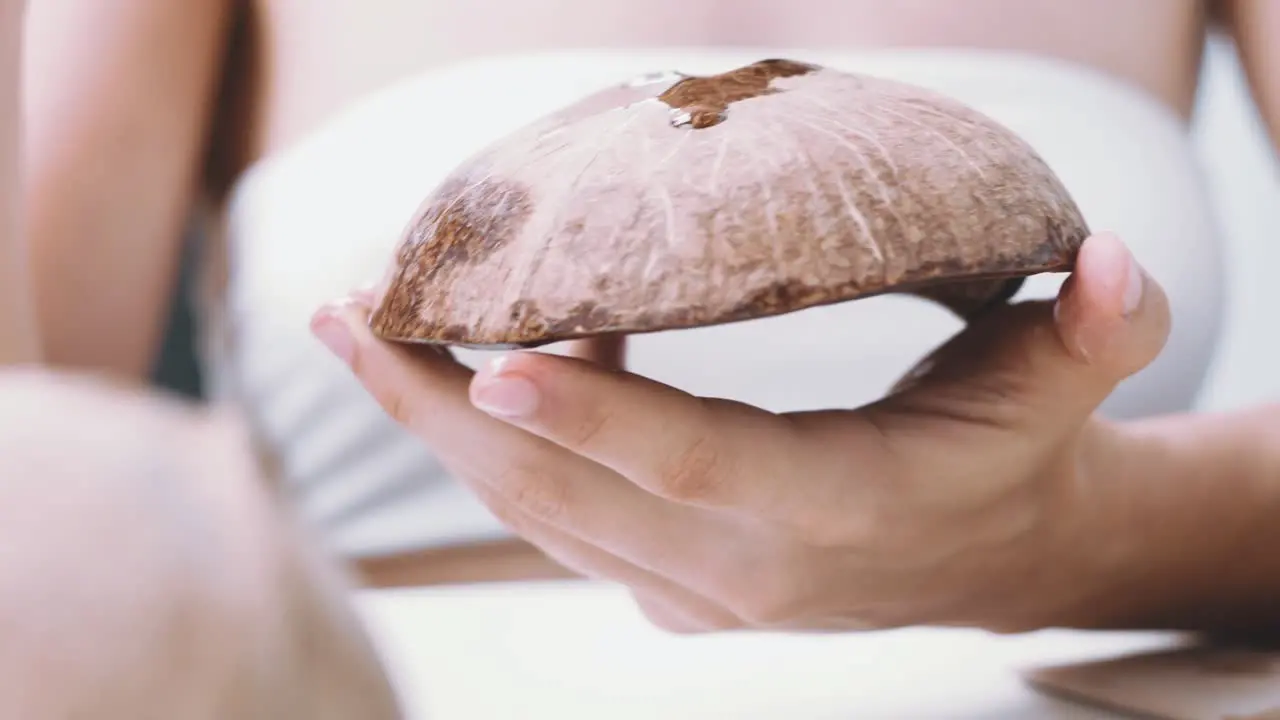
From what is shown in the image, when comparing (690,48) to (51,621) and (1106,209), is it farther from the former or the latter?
(51,621)

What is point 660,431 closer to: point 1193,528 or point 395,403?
point 395,403

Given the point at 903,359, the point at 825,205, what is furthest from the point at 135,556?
the point at 903,359

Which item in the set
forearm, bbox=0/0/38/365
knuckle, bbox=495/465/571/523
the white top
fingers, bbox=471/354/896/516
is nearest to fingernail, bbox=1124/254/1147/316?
fingers, bbox=471/354/896/516

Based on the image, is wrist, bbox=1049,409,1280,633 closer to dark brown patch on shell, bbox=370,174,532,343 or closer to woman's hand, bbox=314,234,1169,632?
woman's hand, bbox=314,234,1169,632

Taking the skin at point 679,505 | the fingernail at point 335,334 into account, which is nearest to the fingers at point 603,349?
the skin at point 679,505

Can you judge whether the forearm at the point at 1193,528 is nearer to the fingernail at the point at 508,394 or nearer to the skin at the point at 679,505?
the skin at the point at 679,505
